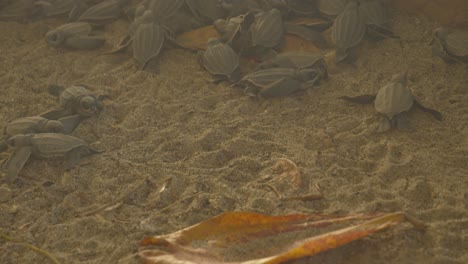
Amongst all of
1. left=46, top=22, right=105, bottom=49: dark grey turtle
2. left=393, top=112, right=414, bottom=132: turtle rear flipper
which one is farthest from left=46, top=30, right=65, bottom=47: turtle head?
left=393, top=112, right=414, bottom=132: turtle rear flipper

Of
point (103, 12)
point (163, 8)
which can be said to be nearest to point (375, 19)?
→ point (163, 8)

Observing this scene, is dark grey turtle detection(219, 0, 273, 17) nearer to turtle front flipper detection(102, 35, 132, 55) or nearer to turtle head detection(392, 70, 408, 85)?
turtle front flipper detection(102, 35, 132, 55)

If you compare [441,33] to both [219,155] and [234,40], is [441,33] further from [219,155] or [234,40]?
[219,155]

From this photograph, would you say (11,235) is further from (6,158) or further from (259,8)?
(259,8)

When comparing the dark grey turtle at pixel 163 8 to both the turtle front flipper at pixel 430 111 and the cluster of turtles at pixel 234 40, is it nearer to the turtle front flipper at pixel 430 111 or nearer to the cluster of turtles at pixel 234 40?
the cluster of turtles at pixel 234 40

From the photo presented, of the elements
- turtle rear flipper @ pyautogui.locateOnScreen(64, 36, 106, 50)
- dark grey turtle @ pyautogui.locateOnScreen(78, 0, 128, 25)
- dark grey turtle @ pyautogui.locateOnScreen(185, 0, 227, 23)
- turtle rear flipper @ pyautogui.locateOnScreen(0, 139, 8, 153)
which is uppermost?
dark grey turtle @ pyautogui.locateOnScreen(185, 0, 227, 23)
